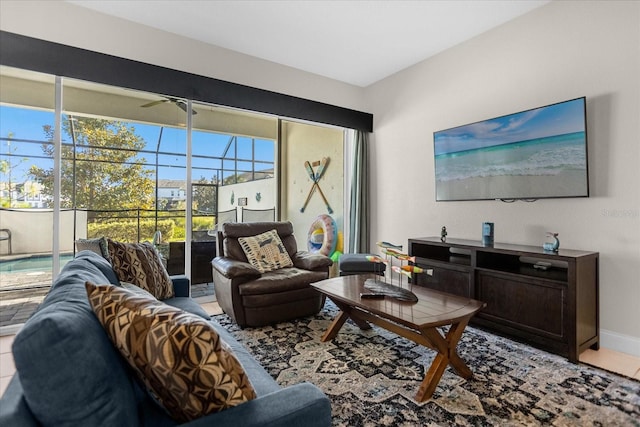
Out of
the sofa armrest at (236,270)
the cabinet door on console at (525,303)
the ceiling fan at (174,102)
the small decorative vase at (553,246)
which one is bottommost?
the cabinet door on console at (525,303)

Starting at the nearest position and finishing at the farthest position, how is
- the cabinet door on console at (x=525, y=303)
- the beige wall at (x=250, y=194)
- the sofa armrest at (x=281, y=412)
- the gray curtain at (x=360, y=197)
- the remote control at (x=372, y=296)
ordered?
the sofa armrest at (x=281, y=412) < the remote control at (x=372, y=296) < the cabinet door on console at (x=525, y=303) < the beige wall at (x=250, y=194) < the gray curtain at (x=360, y=197)

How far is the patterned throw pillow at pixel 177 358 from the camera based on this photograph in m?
0.82

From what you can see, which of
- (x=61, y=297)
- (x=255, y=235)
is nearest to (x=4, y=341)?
(x=255, y=235)

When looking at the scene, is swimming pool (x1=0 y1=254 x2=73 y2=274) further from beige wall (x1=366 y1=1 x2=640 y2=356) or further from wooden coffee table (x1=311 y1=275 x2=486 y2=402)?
beige wall (x1=366 y1=1 x2=640 y2=356)

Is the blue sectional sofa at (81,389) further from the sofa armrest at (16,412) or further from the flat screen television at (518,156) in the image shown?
the flat screen television at (518,156)

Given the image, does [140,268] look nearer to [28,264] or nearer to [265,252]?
[265,252]

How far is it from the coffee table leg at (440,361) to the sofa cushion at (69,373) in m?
1.47

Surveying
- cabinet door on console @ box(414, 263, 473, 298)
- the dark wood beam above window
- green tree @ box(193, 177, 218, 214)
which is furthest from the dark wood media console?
green tree @ box(193, 177, 218, 214)

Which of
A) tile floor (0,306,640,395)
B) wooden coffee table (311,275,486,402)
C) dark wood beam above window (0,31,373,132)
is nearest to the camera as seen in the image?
wooden coffee table (311,275,486,402)

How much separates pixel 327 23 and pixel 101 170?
8.60ft

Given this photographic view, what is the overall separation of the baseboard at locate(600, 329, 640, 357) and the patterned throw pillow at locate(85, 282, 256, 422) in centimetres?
290

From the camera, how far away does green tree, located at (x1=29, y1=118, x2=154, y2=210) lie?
120 inches

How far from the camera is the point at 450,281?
3041 mm

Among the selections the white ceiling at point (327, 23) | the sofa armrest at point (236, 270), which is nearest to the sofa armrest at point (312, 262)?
the sofa armrest at point (236, 270)
